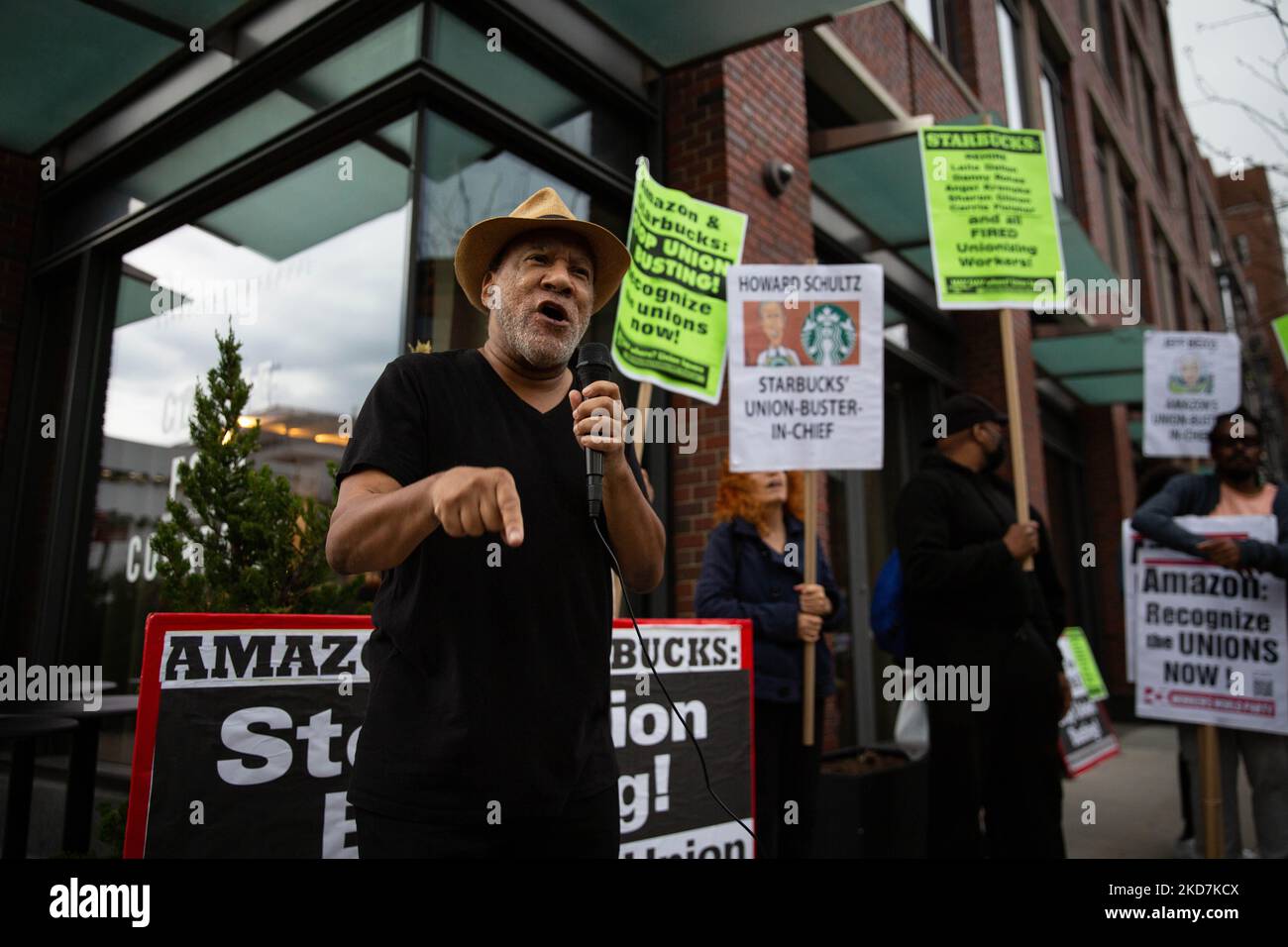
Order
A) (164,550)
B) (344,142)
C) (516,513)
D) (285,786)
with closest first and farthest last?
(516,513) < (285,786) < (164,550) < (344,142)

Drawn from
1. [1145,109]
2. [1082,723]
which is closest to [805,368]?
[1082,723]

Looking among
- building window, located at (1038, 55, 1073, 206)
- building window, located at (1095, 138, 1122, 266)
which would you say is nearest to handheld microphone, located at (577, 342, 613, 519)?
building window, located at (1038, 55, 1073, 206)

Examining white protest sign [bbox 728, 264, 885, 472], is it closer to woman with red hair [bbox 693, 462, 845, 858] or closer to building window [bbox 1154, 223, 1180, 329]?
woman with red hair [bbox 693, 462, 845, 858]

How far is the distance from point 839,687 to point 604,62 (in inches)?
191

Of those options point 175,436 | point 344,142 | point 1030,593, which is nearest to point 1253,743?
point 1030,593

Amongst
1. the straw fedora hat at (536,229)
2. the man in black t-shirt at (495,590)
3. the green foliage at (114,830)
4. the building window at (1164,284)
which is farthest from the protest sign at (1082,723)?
the building window at (1164,284)

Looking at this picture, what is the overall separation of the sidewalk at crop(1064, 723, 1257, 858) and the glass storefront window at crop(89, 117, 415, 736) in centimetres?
485

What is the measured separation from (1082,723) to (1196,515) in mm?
3492

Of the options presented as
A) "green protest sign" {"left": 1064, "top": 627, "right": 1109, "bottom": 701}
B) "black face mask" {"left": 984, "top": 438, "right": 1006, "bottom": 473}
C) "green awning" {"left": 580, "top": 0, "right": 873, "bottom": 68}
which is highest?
"green awning" {"left": 580, "top": 0, "right": 873, "bottom": 68}

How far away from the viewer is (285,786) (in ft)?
8.07

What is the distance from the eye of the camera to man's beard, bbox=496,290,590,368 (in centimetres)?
170

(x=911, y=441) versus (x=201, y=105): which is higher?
(x=201, y=105)
